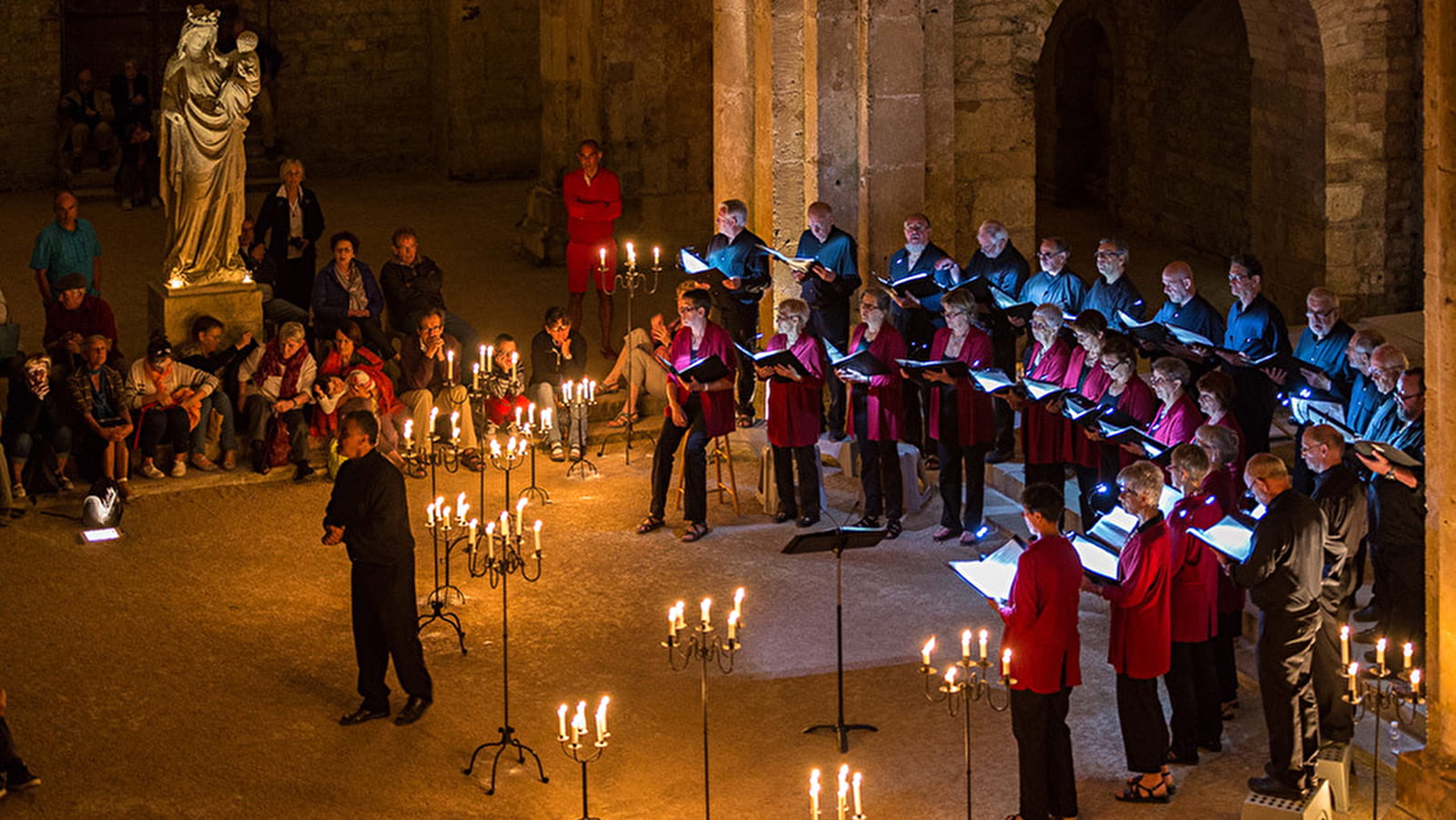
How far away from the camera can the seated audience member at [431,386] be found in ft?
50.9

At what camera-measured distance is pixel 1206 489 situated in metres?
10.9

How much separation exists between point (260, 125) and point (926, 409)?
A: 12304 millimetres

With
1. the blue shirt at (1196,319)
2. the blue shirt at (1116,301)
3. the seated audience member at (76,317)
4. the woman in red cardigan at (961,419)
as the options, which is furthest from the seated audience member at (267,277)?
the blue shirt at (1196,319)

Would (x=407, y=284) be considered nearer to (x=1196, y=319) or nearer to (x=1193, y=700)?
(x=1196, y=319)

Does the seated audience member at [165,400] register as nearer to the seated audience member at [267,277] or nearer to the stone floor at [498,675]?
the stone floor at [498,675]

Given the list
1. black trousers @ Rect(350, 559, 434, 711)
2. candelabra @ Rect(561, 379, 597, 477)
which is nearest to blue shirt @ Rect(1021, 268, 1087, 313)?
candelabra @ Rect(561, 379, 597, 477)

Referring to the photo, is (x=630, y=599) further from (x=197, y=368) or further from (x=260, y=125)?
(x=260, y=125)

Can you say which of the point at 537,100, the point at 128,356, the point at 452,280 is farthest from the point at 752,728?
the point at 537,100

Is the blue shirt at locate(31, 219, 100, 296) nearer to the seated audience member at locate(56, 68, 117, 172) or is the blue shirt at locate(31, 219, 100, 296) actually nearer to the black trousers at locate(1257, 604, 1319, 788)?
the seated audience member at locate(56, 68, 117, 172)

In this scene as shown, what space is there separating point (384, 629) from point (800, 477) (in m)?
3.77

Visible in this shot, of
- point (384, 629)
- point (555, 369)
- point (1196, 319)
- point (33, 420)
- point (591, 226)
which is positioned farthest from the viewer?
point (591, 226)

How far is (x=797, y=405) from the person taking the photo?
1408cm

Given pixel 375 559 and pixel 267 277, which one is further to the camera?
pixel 267 277

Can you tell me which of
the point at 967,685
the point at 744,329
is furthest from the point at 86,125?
the point at 967,685
